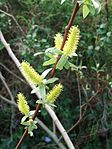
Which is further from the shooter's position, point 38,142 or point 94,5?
point 38,142

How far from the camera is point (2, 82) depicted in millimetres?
2570

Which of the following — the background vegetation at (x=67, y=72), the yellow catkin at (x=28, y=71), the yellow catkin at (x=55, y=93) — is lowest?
the background vegetation at (x=67, y=72)

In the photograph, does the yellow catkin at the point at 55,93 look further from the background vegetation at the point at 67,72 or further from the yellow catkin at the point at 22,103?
the background vegetation at the point at 67,72

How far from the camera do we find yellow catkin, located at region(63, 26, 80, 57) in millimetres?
714

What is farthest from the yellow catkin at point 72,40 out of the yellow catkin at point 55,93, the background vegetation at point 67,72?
the background vegetation at point 67,72

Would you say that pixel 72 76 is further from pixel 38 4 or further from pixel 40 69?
pixel 38 4

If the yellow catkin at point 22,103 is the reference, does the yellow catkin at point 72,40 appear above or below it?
above

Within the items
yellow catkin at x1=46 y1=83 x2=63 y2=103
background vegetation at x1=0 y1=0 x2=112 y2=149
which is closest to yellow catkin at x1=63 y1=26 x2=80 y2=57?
yellow catkin at x1=46 y1=83 x2=63 y2=103

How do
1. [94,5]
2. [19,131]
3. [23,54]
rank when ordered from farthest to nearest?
[19,131], [23,54], [94,5]

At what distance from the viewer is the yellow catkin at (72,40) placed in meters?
0.71

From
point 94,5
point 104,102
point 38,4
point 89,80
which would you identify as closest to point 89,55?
point 89,80

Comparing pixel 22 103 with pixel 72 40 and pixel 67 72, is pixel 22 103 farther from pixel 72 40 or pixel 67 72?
pixel 67 72

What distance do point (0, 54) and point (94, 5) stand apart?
1.85 metres

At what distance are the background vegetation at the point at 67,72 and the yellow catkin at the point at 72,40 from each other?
1597 mm
